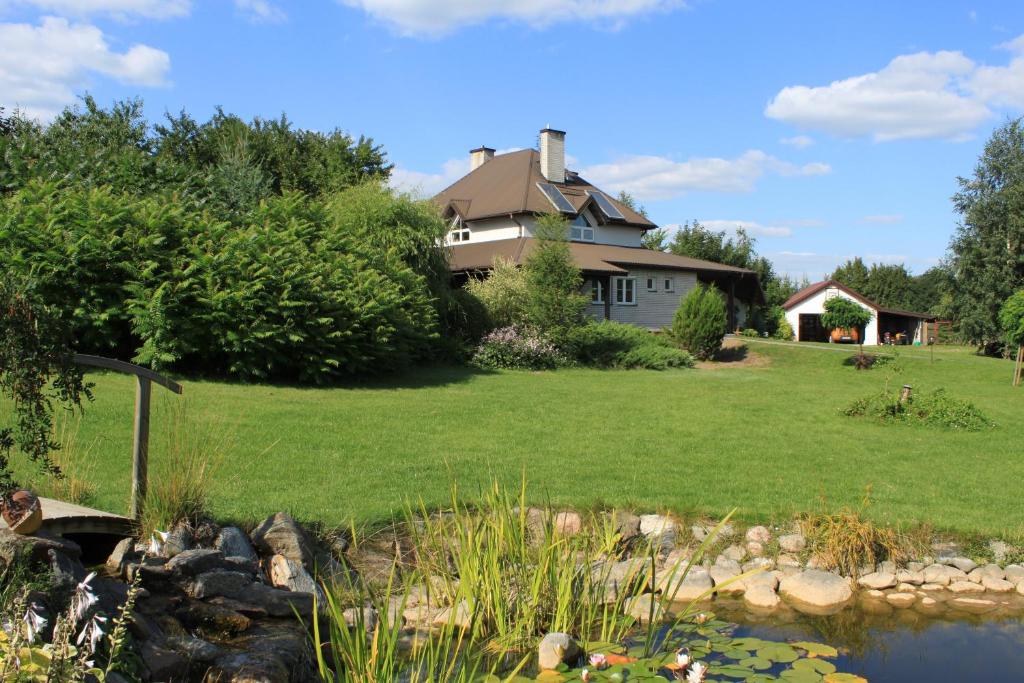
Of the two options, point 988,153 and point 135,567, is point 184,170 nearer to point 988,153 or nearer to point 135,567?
point 135,567

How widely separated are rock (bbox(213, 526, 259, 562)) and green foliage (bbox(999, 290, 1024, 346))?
21712 millimetres

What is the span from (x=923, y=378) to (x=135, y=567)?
2433 cm

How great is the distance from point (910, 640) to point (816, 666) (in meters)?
1.33

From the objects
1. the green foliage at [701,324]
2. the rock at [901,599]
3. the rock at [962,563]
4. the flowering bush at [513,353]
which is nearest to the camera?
the rock at [901,599]

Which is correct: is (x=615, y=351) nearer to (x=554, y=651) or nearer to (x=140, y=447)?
(x=140, y=447)

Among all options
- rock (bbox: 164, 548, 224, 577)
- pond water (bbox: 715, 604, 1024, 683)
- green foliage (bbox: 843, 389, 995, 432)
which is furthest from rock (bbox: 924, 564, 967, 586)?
green foliage (bbox: 843, 389, 995, 432)

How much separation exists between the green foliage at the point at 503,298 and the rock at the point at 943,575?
17.9m

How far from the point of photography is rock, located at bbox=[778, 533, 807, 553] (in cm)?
831

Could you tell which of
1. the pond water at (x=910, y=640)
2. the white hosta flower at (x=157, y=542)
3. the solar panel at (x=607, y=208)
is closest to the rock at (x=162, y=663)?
the white hosta flower at (x=157, y=542)

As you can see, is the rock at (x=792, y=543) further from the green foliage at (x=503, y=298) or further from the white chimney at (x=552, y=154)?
the white chimney at (x=552, y=154)

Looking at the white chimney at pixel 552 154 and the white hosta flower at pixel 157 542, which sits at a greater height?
the white chimney at pixel 552 154

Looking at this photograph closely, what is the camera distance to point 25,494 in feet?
16.8

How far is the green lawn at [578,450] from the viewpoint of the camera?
8.96 metres

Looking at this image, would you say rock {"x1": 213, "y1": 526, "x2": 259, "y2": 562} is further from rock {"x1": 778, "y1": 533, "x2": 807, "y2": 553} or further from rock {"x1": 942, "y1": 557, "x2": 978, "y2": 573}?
rock {"x1": 942, "y1": 557, "x2": 978, "y2": 573}
